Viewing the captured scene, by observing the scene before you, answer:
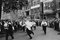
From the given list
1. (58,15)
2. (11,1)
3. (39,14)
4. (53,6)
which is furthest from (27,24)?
(39,14)

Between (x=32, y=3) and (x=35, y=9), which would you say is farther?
(x=32, y=3)

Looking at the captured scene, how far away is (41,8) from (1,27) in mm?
32466

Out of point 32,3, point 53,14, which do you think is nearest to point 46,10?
point 53,14

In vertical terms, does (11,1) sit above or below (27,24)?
above

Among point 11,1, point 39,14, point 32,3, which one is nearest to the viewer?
point 11,1

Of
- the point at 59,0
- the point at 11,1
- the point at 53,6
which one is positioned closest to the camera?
the point at 11,1

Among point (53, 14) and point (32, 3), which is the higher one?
point (32, 3)

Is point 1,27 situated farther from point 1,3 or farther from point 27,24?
point 27,24

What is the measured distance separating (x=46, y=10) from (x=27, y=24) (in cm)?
2905

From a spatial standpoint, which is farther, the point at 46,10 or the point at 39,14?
the point at 39,14

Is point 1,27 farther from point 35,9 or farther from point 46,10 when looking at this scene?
point 35,9

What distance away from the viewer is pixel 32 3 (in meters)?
45.8

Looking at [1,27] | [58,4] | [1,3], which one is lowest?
[1,27]

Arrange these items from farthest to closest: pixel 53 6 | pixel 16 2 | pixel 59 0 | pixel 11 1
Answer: pixel 53 6
pixel 59 0
pixel 16 2
pixel 11 1
